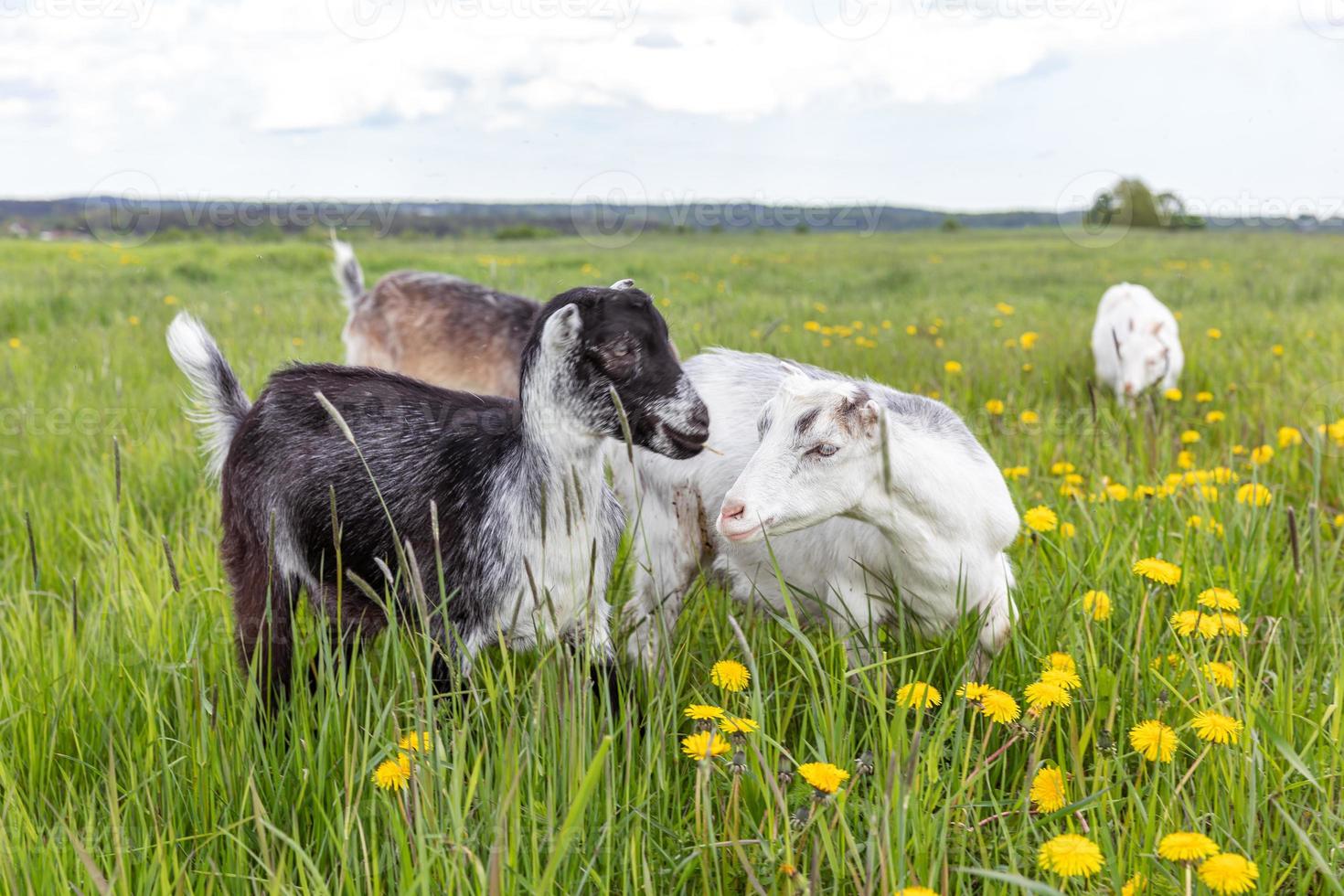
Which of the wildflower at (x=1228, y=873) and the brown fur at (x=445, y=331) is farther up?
the brown fur at (x=445, y=331)

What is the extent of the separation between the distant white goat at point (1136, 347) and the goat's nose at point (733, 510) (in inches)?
175

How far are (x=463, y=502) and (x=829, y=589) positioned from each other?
1143 millimetres

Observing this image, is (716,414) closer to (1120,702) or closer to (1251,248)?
(1120,702)

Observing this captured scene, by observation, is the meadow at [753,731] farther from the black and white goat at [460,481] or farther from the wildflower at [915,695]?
the black and white goat at [460,481]

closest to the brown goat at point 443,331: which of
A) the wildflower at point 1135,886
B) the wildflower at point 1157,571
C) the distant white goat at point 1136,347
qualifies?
the distant white goat at point 1136,347

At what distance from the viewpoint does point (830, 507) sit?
8.00 ft

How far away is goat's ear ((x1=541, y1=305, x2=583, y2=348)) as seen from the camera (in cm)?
234

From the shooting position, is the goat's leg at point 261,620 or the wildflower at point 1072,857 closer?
the wildflower at point 1072,857

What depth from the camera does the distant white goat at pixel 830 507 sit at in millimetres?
2412

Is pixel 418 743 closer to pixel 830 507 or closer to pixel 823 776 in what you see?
pixel 823 776

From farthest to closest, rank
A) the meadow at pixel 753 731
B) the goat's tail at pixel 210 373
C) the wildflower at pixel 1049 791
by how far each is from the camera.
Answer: the goat's tail at pixel 210 373 < the wildflower at pixel 1049 791 < the meadow at pixel 753 731

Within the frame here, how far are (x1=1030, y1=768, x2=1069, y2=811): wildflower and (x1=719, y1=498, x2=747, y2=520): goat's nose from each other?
84cm

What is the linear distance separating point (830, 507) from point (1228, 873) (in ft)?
3.75

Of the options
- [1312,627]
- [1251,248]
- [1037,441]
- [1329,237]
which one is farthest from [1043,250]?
[1312,627]
